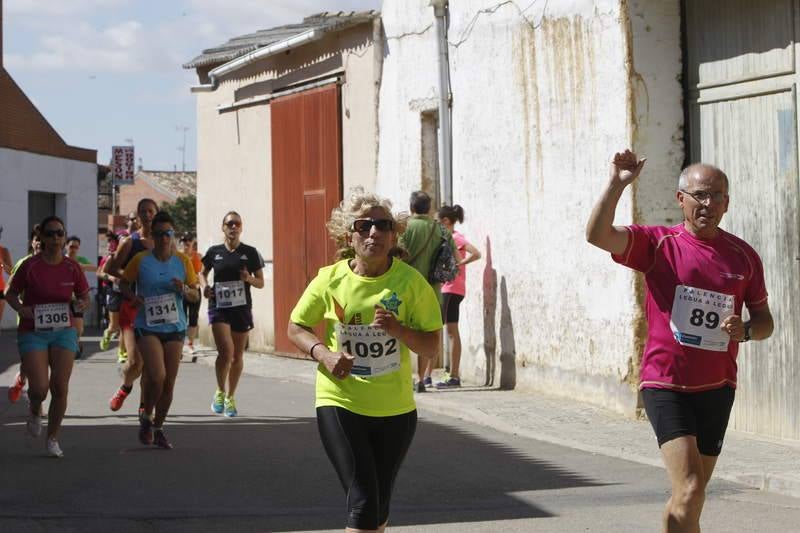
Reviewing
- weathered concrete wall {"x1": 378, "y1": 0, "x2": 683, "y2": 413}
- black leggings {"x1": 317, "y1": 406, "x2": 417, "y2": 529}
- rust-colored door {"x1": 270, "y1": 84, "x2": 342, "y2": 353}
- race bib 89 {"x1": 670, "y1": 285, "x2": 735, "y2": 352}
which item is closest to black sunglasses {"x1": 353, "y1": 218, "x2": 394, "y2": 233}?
→ black leggings {"x1": 317, "y1": 406, "x2": 417, "y2": 529}

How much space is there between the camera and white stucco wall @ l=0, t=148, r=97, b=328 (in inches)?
1516

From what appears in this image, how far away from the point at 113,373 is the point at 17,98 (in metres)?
23.4

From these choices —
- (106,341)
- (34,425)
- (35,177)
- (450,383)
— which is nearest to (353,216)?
(34,425)

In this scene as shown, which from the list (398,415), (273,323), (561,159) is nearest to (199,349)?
(273,323)

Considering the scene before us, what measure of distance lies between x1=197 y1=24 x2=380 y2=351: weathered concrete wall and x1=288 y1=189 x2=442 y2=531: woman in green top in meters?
13.1

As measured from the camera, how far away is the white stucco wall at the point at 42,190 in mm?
38500

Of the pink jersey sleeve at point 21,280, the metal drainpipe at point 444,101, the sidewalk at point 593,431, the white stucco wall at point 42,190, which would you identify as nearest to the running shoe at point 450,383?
the sidewalk at point 593,431

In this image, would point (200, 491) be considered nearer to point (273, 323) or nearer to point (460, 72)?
point (460, 72)

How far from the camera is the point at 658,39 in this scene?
12711mm

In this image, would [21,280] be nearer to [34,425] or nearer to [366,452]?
[34,425]

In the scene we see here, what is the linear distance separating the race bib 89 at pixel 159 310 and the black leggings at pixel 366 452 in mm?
5434

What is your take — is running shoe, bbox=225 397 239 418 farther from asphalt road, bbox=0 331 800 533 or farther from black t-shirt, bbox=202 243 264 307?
black t-shirt, bbox=202 243 264 307

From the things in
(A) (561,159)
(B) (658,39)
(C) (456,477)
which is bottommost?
(C) (456,477)

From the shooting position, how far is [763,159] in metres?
11.5
